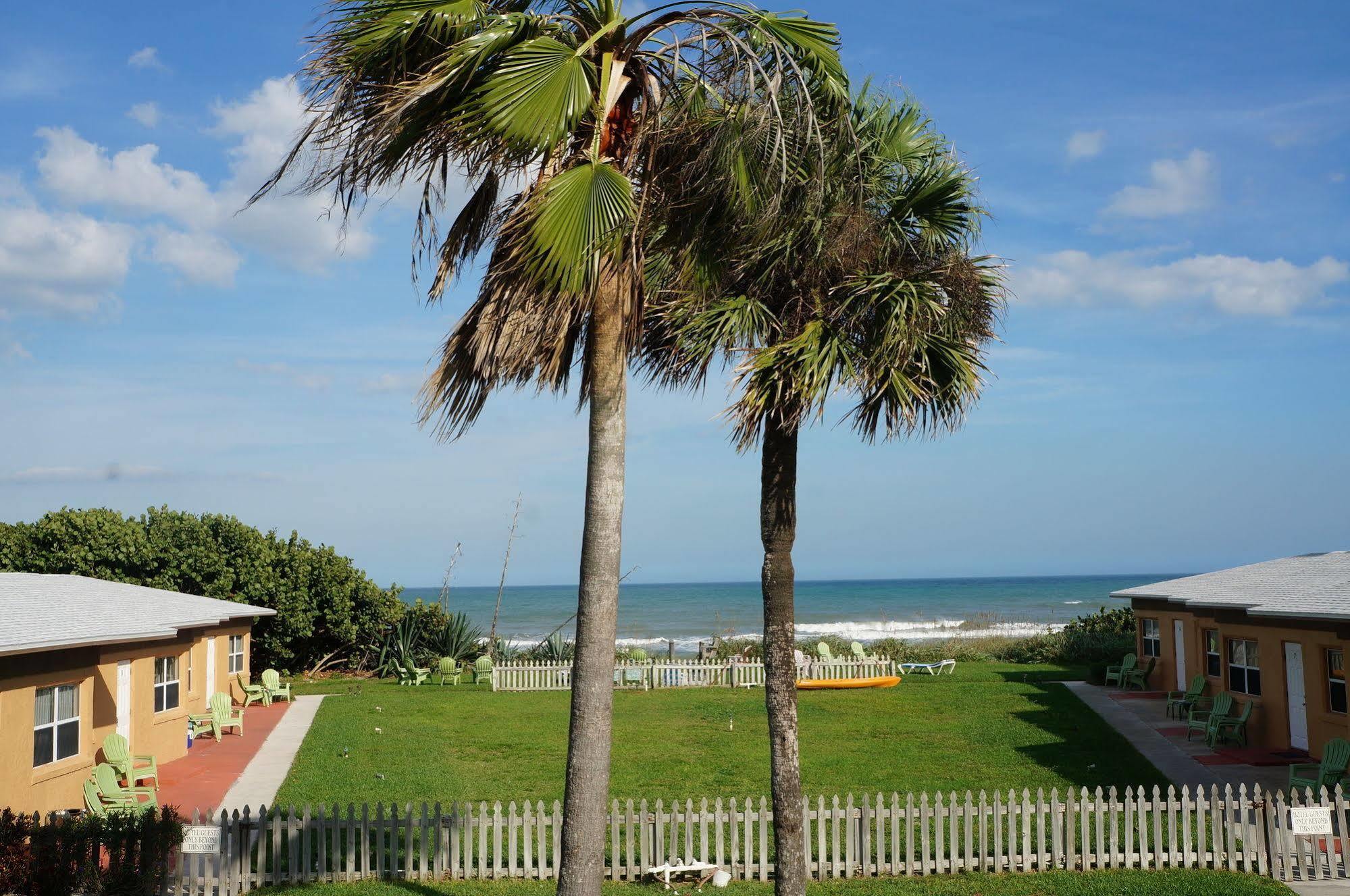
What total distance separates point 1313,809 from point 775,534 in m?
6.64

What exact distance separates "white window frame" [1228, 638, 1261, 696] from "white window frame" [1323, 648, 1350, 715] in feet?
9.10

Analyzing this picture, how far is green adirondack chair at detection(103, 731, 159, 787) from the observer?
16312 mm

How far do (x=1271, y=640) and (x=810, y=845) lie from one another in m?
12.3

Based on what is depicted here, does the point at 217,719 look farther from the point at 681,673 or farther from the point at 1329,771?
the point at 1329,771

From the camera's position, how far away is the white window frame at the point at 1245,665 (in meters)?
21.0

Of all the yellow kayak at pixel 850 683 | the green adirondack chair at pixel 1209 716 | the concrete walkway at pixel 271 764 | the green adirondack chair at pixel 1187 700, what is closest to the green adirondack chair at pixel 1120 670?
the green adirondack chair at pixel 1187 700

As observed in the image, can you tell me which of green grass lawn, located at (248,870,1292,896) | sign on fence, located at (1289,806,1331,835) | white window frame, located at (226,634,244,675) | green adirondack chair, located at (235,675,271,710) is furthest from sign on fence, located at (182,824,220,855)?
green adirondack chair, located at (235,675,271,710)

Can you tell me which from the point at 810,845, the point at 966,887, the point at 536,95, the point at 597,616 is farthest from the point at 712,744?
the point at 536,95

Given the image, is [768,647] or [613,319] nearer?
[613,319]

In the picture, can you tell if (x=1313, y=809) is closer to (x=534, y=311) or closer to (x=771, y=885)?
(x=771, y=885)

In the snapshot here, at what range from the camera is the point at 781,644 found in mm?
9961

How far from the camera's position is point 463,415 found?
8070mm

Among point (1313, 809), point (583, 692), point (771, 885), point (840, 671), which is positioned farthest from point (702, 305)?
point (840, 671)

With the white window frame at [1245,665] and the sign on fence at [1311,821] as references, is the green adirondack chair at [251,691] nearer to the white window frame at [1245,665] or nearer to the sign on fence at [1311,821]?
the white window frame at [1245,665]
